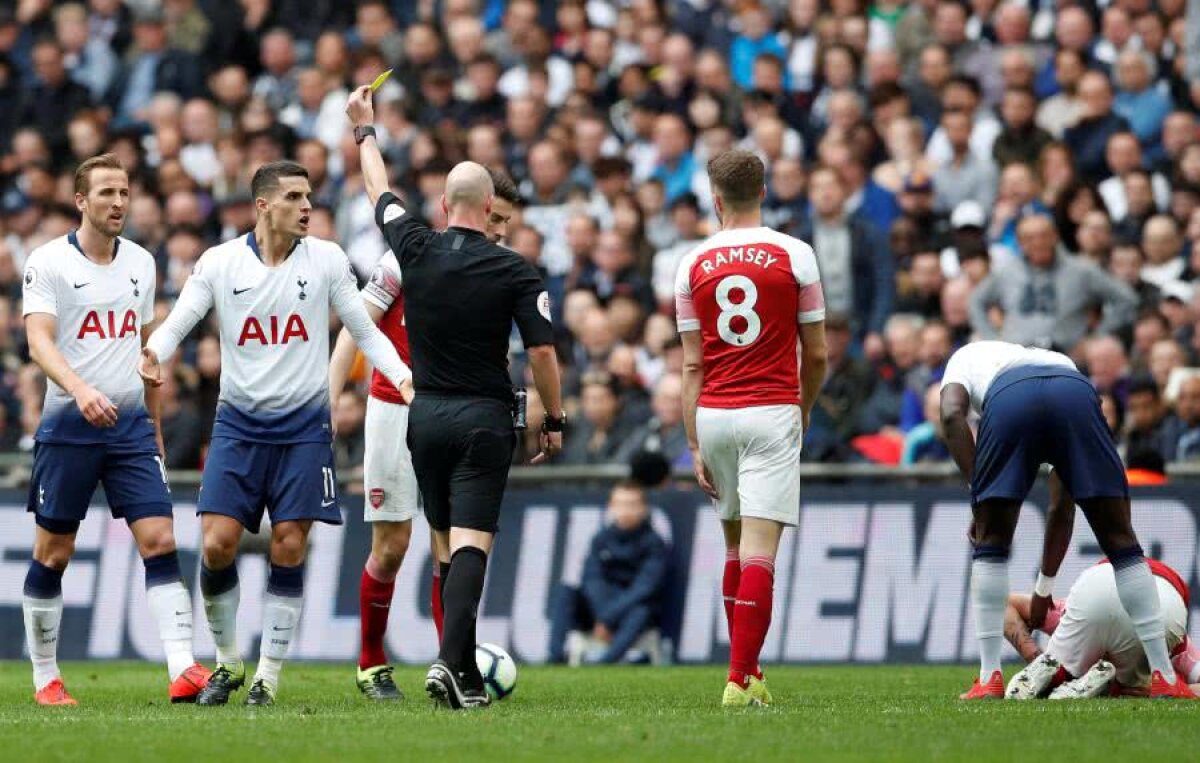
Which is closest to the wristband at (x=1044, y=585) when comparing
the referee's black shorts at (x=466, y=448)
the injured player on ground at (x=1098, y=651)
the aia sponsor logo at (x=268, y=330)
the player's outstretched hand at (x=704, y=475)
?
the injured player on ground at (x=1098, y=651)

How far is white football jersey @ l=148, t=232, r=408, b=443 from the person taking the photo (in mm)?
11156

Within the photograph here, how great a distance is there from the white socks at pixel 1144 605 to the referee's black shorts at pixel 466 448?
316 cm

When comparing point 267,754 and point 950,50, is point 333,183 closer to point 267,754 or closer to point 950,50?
point 950,50

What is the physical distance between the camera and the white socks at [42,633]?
38.8 feet

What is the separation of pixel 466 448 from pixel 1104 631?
3.56 meters

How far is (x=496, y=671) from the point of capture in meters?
11.9

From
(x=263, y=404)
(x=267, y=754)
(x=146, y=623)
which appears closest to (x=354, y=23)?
(x=146, y=623)

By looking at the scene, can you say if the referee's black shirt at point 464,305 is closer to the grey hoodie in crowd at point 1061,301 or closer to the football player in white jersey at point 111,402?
the football player in white jersey at point 111,402

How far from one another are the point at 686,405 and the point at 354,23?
16.1 m

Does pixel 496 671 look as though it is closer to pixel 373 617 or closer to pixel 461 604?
pixel 373 617

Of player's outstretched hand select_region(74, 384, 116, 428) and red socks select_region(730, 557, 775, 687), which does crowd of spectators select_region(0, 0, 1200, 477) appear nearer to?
red socks select_region(730, 557, 775, 687)

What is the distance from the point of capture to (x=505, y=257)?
10469 millimetres

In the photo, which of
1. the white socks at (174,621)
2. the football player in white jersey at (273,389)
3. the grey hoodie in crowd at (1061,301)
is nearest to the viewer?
the football player in white jersey at (273,389)

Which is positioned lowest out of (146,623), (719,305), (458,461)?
(146,623)
